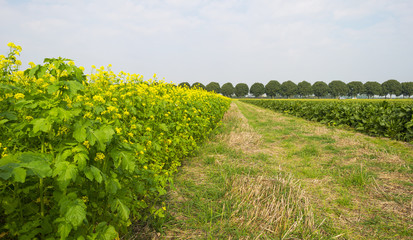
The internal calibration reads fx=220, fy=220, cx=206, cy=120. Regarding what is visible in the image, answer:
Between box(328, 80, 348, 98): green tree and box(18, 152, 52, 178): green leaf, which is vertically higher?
box(328, 80, 348, 98): green tree

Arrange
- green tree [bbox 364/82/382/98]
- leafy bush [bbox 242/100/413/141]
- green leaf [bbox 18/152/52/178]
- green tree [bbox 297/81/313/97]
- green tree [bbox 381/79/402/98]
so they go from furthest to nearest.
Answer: green tree [bbox 297/81/313/97] < green tree [bbox 364/82/382/98] < green tree [bbox 381/79/402/98] < leafy bush [bbox 242/100/413/141] < green leaf [bbox 18/152/52/178]

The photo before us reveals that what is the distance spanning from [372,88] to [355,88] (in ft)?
20.2

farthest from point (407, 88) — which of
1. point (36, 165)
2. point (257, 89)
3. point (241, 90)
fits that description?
point (36, 165)

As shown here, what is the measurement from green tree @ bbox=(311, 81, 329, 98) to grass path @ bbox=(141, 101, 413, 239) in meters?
104

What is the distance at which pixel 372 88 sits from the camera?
9569 centimetres

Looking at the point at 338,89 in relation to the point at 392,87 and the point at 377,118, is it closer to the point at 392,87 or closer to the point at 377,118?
the point at 392,87

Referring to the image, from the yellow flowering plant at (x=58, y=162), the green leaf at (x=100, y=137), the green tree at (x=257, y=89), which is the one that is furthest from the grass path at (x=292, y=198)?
the green tree at (x=257, y=89)

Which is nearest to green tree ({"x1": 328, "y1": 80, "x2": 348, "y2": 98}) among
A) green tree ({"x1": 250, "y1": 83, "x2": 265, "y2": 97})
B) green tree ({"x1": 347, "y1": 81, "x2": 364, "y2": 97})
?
green tree ({"x1": 347, "y1": 81, "x2": 364, "y2": 97})

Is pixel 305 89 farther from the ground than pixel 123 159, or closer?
farther from the ground

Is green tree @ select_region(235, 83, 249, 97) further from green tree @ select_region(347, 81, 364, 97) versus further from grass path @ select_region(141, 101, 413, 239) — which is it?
grass path @ select_region(141, 101, 413, 239)

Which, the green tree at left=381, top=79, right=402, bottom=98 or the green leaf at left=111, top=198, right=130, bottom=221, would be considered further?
the green tree at left=381, top=79, right=402, bottom=98

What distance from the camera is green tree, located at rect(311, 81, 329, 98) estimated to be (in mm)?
98750

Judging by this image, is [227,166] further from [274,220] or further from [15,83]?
[15,83]

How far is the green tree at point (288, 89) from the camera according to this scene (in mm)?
101938
